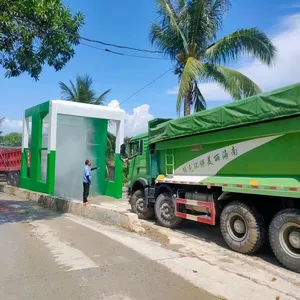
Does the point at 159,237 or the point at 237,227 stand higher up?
the point at 237,227

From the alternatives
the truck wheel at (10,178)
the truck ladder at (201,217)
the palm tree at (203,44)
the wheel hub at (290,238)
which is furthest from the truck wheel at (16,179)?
the wheel hub at (290,238)

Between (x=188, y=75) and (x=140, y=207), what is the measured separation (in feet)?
20.0

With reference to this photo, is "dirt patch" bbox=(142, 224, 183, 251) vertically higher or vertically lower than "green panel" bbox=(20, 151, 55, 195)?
lower

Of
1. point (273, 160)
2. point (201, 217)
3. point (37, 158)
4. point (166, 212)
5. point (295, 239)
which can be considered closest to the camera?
point (295, 239)

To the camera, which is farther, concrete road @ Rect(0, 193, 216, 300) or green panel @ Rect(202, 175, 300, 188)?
→ green panel @ Rect(202, 175, 300, 188)

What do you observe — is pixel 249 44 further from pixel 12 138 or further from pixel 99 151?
pixel 12 138

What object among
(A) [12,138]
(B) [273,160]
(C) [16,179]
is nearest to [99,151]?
(C) [16,179]

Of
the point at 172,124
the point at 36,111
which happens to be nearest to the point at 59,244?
the point at 172,124

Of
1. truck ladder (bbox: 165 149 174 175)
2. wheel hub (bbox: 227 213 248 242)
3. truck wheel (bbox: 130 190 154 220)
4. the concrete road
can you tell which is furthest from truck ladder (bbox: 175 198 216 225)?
truck wheel (bbox: 130 190 154 220)

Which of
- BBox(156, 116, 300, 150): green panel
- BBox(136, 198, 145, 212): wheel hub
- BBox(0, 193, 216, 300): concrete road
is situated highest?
BBox(156, 116, 300, 150): green panel

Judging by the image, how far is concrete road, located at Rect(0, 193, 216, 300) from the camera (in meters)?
4.65

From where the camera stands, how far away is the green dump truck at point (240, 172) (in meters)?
5.96

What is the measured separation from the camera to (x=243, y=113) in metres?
6.80

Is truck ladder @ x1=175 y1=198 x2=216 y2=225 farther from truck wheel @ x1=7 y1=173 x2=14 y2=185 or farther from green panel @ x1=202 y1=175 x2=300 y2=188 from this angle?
truck wheel @ x1=7 y1=173 x2=14 y2=185
